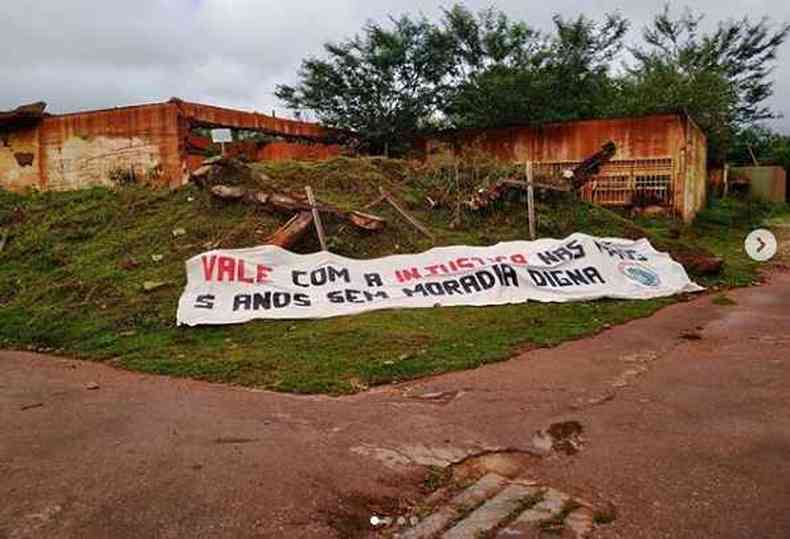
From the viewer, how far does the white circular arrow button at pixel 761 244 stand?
1275 cm

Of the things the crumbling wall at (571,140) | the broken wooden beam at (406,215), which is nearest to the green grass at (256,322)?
the broken wooden beam at (406,215)

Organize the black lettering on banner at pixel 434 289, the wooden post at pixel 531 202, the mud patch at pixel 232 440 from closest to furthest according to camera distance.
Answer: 1. the mud patch at pixel 232 440
2. the black lettering on banner at pixel 434 289
3. the wooden post at pixel 531 202

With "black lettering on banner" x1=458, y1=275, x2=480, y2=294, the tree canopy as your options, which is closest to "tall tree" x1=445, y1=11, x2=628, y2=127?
the tree canopy

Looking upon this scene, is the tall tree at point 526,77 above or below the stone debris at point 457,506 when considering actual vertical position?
above

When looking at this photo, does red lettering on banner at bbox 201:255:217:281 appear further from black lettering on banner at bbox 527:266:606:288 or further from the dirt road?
black lettering on banner at bbox 527:266:606:288

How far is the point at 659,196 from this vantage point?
17641 mm

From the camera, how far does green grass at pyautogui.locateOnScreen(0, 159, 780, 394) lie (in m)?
6.73

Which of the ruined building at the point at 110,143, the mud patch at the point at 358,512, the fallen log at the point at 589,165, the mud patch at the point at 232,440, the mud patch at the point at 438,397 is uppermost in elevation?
the ruined building at the point at 110,143

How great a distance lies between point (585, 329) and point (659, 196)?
35.4 feet

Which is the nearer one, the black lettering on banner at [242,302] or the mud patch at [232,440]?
the mud patch at [232,440]

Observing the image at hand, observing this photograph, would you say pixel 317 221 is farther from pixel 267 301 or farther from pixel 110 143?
pixel 110 143

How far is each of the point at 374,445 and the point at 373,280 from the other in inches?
203

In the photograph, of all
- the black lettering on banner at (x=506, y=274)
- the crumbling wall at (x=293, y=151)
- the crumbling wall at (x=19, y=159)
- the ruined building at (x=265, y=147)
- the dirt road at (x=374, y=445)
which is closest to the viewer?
the dirt road at (x=374, y=445)

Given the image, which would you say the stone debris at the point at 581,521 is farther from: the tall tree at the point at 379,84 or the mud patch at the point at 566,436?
the tall tree at the point at 379,84
